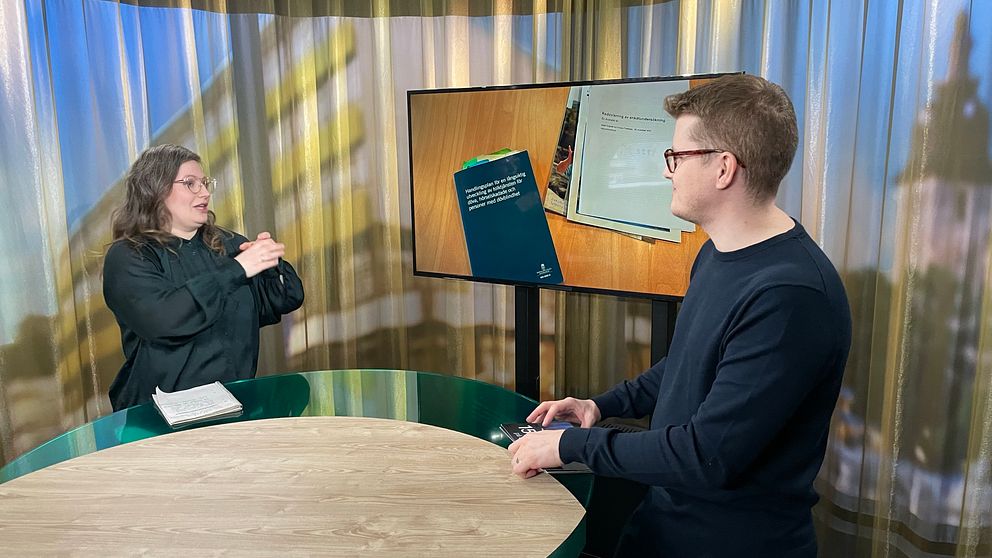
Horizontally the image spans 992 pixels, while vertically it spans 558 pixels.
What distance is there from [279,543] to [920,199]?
2.05m

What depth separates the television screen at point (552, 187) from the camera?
7.66ft

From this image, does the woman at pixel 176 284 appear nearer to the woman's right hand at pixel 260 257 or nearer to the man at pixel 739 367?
the woman's right hand at pixel 260 257

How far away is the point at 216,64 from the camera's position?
3143 mm

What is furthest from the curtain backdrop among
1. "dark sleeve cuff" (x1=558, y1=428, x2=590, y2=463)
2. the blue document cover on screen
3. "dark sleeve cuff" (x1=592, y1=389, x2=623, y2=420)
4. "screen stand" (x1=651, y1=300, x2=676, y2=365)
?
"dark sleeve cuff" (x1=558, y1=428, x2=590, y2=463)

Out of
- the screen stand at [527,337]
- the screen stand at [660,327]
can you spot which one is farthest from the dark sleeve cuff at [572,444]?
the screen stand at [527,337]

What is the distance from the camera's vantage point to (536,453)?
1.42 m

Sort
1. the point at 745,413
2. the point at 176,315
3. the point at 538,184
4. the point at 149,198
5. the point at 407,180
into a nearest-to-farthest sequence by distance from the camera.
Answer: the point at 745,413 → the point at 176,315 → the point at 149,198 → the point at 538,184 → the point at 407,180

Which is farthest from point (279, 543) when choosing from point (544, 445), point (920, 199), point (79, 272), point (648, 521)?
point (79, 272)

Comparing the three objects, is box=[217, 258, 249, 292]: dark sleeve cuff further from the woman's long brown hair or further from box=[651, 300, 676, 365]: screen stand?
box=[651, 300, 676, 365]: screen stand

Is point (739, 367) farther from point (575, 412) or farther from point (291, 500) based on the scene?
point (291, 500)

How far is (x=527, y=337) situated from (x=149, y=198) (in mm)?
1394

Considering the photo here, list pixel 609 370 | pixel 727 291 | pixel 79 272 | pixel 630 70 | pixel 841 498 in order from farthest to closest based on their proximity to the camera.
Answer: pixel 609 370 < pixel 630 70 < pixel 79 272 < pixel 841 498 < pixel 727 291

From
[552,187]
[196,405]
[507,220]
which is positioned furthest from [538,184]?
[196,405]

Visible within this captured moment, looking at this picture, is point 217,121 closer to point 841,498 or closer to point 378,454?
point 378,454
